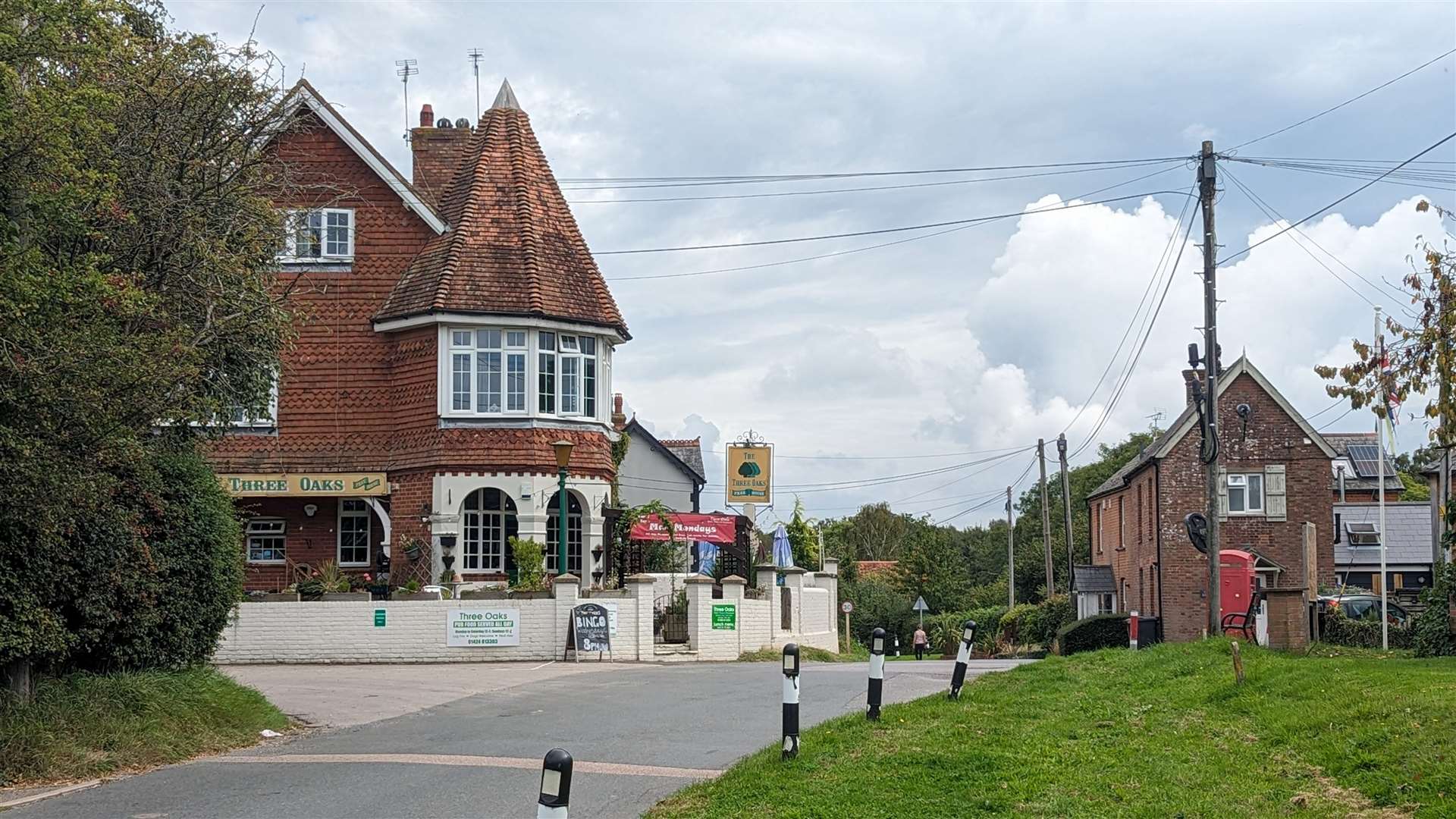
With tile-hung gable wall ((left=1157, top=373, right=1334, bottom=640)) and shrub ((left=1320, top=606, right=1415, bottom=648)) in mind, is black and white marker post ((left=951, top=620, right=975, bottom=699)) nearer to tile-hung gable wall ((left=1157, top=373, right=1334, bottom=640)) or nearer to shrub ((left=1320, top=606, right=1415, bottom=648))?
shrub ((left=1320, top=606, right=1415, bottom=648))

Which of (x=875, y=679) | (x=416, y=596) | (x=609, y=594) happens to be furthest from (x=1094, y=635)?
(x=875, y=679)

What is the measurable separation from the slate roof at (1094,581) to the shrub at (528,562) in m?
26.0

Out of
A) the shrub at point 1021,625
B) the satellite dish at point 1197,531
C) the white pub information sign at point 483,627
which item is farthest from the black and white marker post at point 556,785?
the shrub at point 1021,625

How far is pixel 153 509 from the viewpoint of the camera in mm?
14250

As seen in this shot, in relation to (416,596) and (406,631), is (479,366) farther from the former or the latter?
(406,631)

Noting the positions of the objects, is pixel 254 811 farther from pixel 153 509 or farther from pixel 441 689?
pixel 441 689

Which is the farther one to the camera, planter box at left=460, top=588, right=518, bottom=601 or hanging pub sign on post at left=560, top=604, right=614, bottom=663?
planter box at left=460, top=588, right=518, bottom=601

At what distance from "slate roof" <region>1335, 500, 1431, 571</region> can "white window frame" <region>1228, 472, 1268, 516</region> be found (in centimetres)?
1578

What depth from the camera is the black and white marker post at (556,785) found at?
5551 millimetres

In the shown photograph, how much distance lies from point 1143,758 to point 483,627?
59.0ft

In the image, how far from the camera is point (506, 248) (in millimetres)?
32594

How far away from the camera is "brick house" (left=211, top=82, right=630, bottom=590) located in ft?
103

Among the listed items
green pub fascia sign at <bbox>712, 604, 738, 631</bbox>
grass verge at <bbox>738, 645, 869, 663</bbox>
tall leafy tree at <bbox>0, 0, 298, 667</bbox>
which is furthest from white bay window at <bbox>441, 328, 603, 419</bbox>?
tall leafy tree at <bbox>0, 0, 298, 667</bbox>

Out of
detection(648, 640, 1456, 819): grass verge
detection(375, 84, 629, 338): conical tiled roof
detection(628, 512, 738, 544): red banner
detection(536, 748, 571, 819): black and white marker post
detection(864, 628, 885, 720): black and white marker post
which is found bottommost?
detection(648, 640, 1456, 819): grass verge
